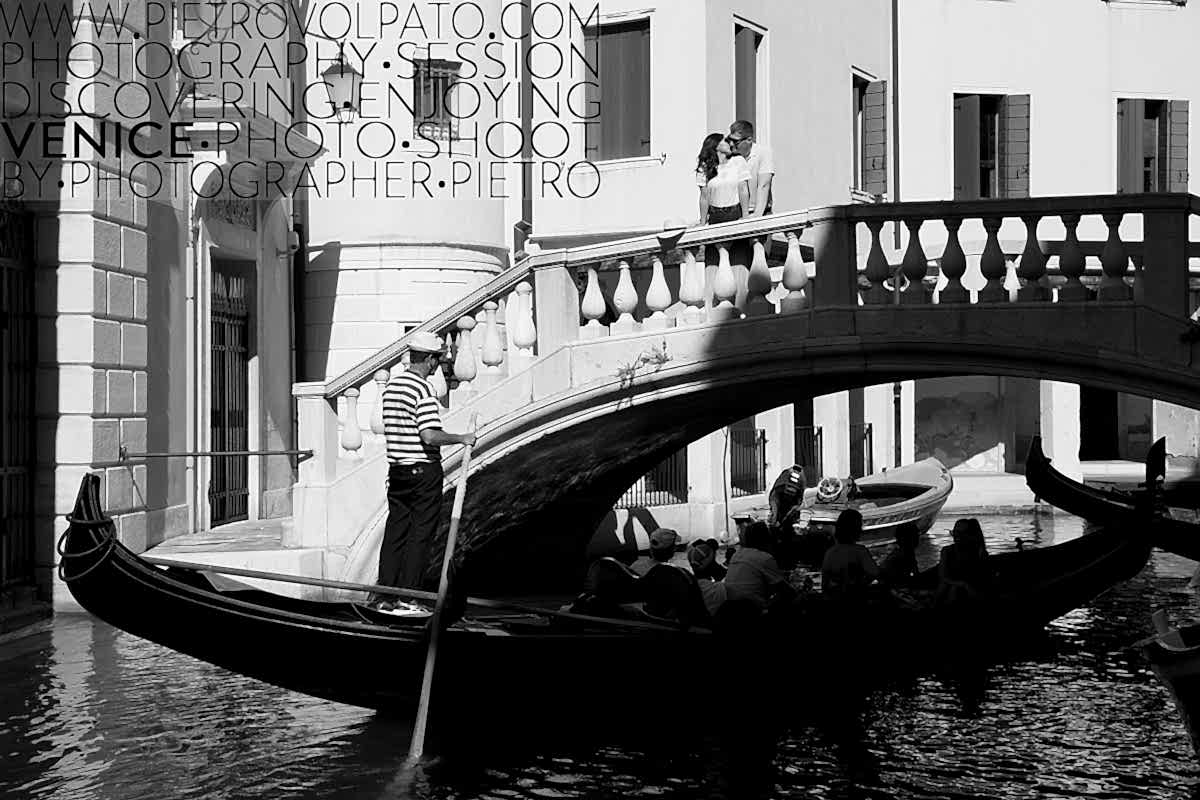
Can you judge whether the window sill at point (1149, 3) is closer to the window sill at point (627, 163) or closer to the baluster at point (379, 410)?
the window sill at point (627, 163)

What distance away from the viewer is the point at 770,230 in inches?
324

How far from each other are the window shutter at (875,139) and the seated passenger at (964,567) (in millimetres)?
9159

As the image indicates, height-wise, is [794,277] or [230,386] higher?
[794,277]

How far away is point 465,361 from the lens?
9117 mm

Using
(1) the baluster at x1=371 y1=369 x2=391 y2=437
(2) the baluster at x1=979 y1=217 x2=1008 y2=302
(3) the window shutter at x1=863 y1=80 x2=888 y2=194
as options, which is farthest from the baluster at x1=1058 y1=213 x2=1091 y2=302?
(3) the window shutter at x1=863 y1=80 x2=888 y2=194

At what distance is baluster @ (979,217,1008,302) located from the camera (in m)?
7.78

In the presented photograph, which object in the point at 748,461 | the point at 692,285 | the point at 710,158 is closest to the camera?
the point at 692,285

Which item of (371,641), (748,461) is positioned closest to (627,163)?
(748,461)

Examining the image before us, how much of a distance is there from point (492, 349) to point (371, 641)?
2.70 m

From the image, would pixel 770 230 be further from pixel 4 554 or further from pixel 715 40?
pixel 715 40

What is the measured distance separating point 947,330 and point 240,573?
11.3ft

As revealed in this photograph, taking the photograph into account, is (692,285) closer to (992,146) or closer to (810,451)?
(810,451)

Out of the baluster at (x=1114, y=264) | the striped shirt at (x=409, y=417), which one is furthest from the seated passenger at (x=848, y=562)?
the striped shirt at (x=409, y=417)

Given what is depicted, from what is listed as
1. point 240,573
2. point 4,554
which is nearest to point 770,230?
point 240,573
